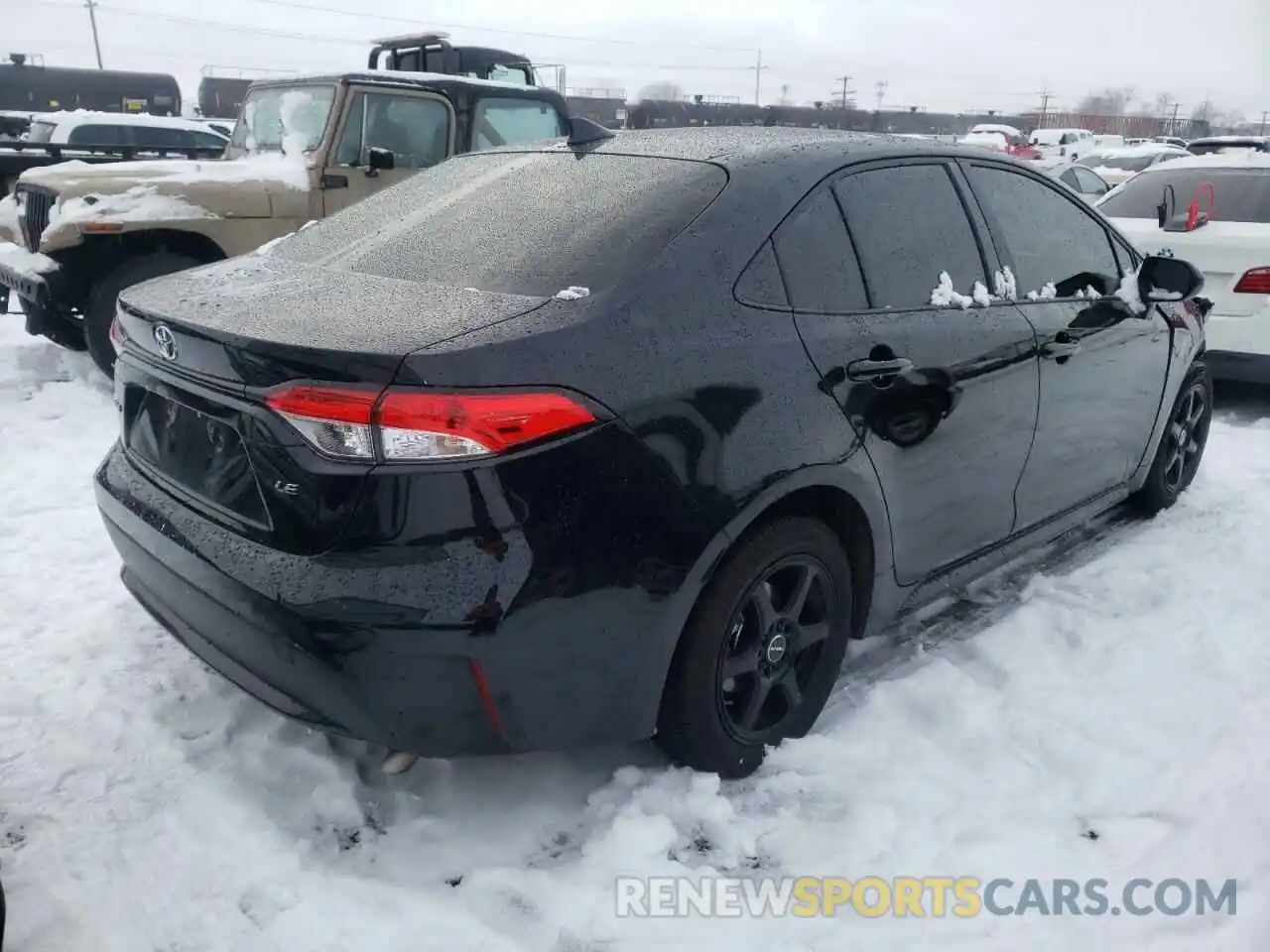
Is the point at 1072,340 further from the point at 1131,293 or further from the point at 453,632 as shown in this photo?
the point at 453,632

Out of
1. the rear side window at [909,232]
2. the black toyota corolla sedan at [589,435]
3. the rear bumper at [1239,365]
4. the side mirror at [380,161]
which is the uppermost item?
the side mirror at [380,161]

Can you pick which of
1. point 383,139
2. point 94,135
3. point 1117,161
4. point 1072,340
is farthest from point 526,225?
point 1117,161

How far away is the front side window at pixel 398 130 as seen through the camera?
6.45m

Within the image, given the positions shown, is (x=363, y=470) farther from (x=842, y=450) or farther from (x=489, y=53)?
(x=489, y=53)

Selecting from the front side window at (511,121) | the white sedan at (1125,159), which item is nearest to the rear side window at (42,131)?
the front side window at (511,121)

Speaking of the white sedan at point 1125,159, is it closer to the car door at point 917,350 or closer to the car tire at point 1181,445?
the car tire at point 1181,445

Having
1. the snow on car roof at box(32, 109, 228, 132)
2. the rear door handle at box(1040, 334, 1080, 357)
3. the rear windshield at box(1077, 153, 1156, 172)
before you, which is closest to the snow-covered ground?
the rear door handle at box(1040, 334, 1080, 357)

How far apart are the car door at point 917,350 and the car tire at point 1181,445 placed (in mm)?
1590

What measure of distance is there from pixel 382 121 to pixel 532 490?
17.3ft

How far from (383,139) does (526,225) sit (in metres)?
4.46

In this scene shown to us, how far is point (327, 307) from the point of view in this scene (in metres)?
2.29

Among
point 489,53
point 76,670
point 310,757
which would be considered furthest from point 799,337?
point 489,53

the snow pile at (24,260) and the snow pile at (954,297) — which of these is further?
the snow pile at (24,260)

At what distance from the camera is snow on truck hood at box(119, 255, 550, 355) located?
2098mm
